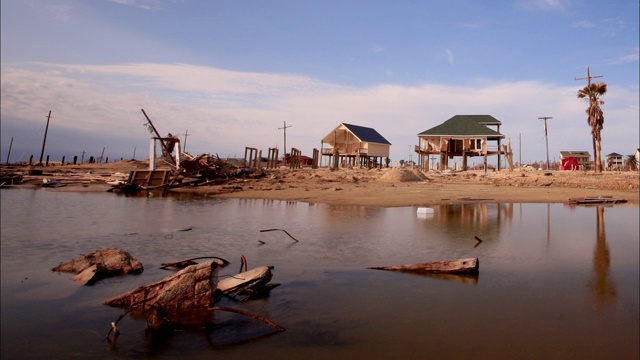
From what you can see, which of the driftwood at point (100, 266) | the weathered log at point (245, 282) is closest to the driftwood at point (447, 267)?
the weathered log at point (245, 282)

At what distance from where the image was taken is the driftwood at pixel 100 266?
6.96m

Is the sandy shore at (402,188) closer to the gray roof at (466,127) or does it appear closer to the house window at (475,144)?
A: the house window at (475,144)

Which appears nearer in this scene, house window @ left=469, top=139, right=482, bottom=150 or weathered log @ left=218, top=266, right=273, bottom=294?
weathered log @ left=218, top=266, right=273, bottom=294

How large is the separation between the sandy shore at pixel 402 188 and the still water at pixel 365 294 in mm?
6506

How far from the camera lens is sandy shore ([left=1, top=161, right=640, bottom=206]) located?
18.8 meters

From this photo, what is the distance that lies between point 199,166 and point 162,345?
28.4m

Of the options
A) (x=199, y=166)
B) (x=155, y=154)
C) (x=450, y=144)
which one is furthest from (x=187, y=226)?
(x=450, y=144)

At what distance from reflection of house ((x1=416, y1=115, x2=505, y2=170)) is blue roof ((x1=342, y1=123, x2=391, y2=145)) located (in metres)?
6.92

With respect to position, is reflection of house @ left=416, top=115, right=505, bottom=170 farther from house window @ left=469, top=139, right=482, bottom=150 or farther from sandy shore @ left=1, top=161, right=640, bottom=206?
sandy shore @ left=1, top=161, right=640, bottom=206

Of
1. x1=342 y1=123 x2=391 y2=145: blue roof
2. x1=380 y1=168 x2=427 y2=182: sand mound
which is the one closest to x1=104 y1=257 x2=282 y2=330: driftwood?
x1=380 y1=168 x2=427 y2=182: sand mound

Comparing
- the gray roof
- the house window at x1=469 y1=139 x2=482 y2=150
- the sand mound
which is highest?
the gray roof

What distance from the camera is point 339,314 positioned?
539 cm

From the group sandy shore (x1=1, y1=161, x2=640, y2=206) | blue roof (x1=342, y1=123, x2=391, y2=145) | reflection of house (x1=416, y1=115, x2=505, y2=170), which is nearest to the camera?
sandy shore (x1=1, y1=161, x2=640, y2=206)

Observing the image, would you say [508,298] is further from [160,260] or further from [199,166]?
[199,166]
